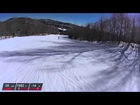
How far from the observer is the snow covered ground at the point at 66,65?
245 cm

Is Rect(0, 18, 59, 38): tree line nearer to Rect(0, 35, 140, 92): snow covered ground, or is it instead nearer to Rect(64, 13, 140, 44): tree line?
Rect(0, 35, 140, 92): snow covered ground

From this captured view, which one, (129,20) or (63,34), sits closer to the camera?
(129,20)

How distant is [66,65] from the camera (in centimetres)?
258

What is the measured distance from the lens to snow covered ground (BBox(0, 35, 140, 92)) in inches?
96.3

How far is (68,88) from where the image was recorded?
2.41 m
